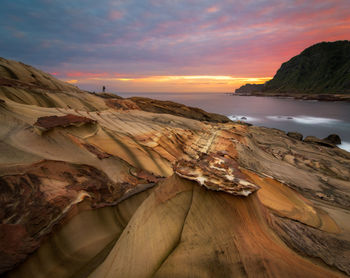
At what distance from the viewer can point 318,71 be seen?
277ft

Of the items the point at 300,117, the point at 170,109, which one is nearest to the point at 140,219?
the point at 170,109

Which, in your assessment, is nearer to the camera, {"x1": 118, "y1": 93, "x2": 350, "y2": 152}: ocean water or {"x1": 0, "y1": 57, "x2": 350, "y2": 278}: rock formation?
{"x1": 0, "y1": 57, "x2": 350, "y2": 278}: rock formation

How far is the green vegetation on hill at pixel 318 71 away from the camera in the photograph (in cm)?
7181

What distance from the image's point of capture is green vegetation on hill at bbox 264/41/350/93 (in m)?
71.8

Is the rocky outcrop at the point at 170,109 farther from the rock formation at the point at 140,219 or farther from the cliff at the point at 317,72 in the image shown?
the cliff at the point at 317,72

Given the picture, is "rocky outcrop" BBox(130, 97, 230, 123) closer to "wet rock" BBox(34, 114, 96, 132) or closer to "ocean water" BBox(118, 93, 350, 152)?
"wet rock" BBox(34, 114, 96, 132)

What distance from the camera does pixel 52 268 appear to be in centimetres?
156

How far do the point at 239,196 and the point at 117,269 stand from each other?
112cm

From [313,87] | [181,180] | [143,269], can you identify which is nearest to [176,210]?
[181,180]

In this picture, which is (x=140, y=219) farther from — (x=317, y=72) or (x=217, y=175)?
(x=317, y=72)

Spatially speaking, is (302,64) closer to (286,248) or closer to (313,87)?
(313,87)

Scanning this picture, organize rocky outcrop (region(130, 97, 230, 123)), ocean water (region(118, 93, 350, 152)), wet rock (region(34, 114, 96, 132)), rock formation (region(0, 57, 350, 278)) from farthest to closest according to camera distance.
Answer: ocean water (region(118, 93, 350, 152)), rocky outcrop (region(130, 97, 230, 123)), wet rock (region(34, 114, 96, 132)), rock formation (region(0, 57, 350, 278))

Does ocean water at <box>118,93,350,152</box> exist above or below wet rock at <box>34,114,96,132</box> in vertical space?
below

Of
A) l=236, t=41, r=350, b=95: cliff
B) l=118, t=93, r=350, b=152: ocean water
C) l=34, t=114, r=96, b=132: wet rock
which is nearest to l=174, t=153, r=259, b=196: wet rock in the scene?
l=34, t=114, r=96, b=132: wet rock
